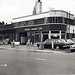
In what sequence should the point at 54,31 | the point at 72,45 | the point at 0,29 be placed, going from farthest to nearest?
1. the point at 0,29
2. the point at 54,31
3. the point at 72,45

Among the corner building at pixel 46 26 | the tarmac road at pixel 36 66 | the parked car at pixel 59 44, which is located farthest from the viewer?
the corner building at pixel 46 26

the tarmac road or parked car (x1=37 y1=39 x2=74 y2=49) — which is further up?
parked car (x1=37 y1=39 x2=74 y2=49)

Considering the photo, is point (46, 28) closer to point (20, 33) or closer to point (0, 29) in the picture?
point (20, 33)

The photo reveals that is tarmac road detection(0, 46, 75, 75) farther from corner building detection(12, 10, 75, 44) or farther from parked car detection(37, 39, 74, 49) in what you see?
corner building detection(12, 10, 75, 44)

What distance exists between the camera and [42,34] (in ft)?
145

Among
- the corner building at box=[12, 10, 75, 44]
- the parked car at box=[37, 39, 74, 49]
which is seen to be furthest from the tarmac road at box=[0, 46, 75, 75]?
the corner building at box=[12, 10, 75, 44]

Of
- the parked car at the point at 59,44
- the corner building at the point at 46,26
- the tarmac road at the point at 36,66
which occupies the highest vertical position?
the corner building at the point at 46,26

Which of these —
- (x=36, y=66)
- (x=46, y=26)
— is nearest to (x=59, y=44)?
(x=36, y=66)

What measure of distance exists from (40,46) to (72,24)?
23.2m

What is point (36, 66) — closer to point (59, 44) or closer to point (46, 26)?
point (59, 44)

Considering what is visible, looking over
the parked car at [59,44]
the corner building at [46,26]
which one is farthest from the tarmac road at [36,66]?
the corner building at [46,26]

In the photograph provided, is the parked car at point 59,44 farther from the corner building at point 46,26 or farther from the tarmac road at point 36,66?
the corner building at point 46,26

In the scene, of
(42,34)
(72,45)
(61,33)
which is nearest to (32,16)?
(42,34)

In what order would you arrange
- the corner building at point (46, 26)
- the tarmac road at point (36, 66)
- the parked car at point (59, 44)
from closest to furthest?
the tarmac road at point (36, 66) < the parked car at point (59, 44) < the corner building at point (46, 26)
